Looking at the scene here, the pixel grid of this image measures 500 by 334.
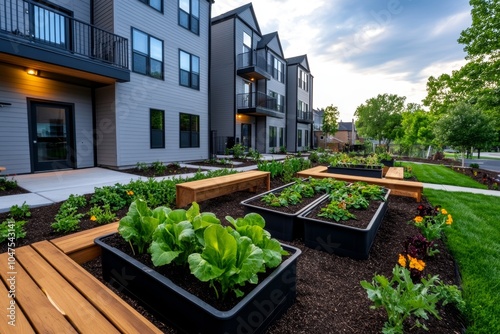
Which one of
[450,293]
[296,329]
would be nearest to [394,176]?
[450,293]

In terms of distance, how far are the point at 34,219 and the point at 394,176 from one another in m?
7.84

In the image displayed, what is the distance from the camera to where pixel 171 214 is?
6.81 ft

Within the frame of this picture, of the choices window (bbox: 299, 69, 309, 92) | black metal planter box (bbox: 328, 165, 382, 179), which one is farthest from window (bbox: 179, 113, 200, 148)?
window (bbox: 299, 69, 309, 92)

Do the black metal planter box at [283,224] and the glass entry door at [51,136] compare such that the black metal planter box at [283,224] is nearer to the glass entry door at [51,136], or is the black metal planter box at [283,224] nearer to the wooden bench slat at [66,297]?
the wooden bench slat at [66,297]

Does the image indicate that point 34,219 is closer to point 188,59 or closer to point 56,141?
point 56,141

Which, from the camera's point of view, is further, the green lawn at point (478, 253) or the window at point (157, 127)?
the window at point (157, 127)

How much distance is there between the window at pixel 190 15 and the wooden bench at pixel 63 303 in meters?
12.1

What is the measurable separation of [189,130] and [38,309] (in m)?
11.1

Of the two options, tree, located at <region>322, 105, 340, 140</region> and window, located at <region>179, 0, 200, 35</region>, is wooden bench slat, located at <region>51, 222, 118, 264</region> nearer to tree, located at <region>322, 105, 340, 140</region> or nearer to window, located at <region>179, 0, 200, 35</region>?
window, located at <region>179, 0, 200, 35</region>

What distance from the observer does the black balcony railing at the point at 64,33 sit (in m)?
7.09

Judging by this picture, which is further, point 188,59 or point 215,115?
point 215,115

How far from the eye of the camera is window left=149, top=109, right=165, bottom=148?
1016 centimetres

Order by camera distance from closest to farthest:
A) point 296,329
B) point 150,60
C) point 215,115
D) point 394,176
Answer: point 296,329 < point 394,176 < point 150,60 < point 215,115

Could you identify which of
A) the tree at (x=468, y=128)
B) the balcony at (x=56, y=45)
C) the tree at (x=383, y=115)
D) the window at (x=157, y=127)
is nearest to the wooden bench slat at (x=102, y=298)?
the balcony at (x=56, y=45)
